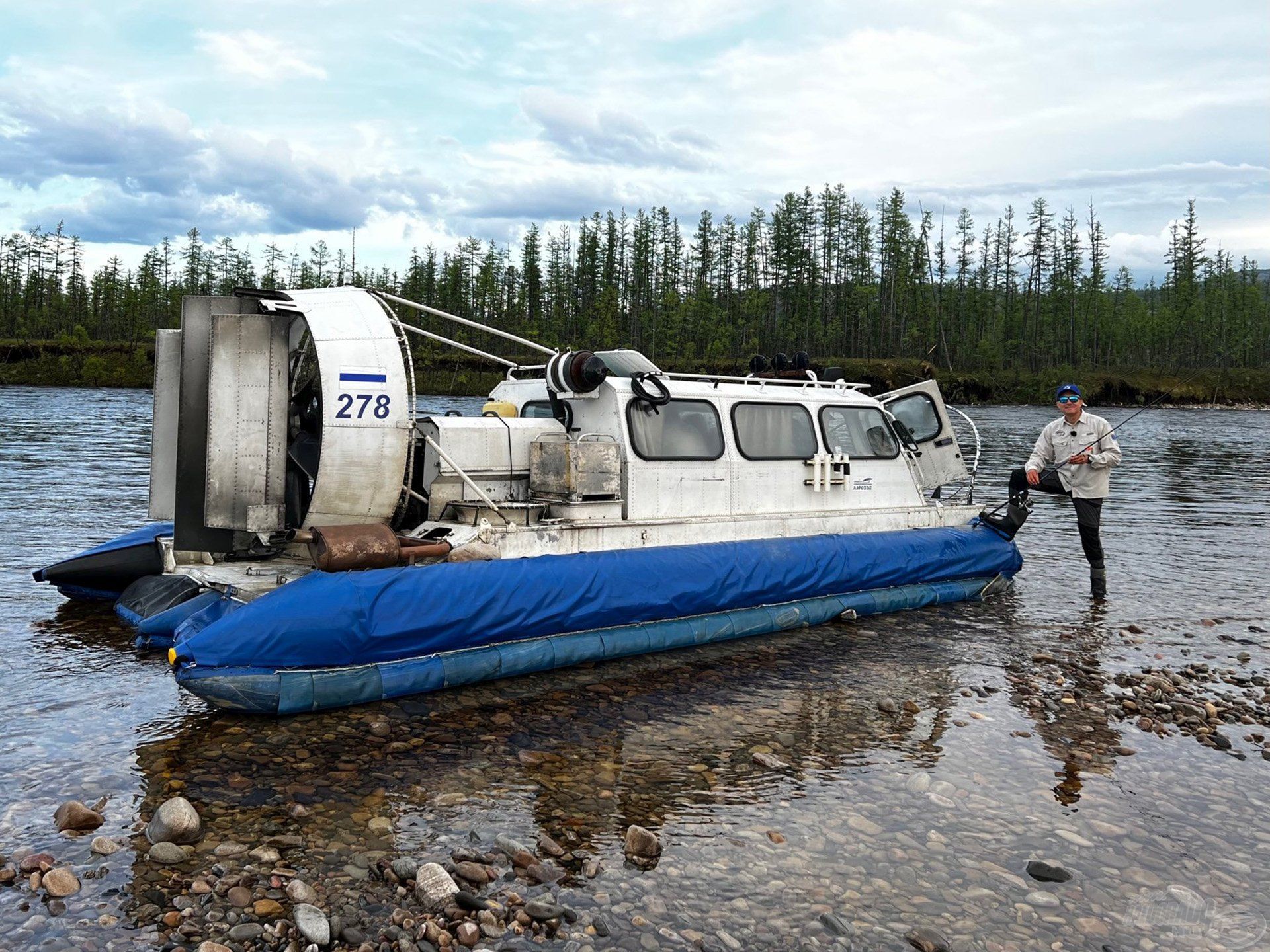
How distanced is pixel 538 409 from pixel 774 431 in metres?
2.47

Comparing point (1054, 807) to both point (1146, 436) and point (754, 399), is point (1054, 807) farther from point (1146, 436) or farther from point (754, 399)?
point (1146, 436)

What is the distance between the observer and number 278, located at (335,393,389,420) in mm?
6934

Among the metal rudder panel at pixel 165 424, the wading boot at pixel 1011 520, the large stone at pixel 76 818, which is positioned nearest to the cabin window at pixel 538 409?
the metal rudder panel at pixel 165 424

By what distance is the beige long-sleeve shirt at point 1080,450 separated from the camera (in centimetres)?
1034

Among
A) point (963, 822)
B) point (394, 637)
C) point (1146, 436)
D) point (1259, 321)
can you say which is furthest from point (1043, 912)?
point (1259, 321)

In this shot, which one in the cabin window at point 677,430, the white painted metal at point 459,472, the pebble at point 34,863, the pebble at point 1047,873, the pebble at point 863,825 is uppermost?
the cabin window at point 677,430

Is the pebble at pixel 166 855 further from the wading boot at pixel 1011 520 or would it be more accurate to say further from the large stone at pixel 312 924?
the wading boot at pixel 1011 520

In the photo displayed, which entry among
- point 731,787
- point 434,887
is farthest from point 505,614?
Result: point 434,887

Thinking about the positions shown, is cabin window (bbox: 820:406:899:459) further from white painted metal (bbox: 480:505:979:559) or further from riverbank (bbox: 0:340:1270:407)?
riverbank (bbox: 0:340:1270:407)

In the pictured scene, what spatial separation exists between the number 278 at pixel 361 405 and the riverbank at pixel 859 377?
2363 inches

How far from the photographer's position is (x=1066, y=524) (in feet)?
56.3

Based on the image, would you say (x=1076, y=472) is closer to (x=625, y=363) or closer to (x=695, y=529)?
(x=695, y=529)

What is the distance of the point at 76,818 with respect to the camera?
457 cm

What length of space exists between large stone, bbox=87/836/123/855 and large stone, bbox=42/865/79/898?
255 millimetres
